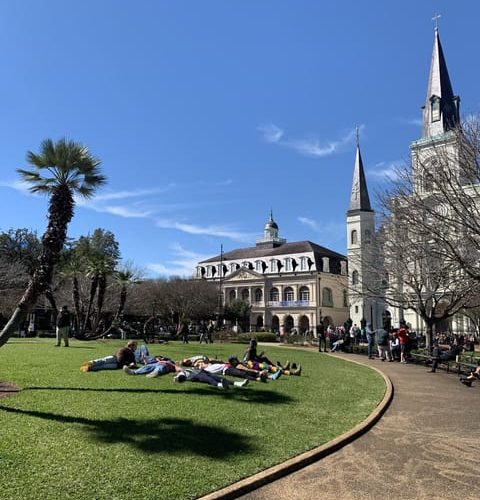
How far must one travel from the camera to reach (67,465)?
585 centimetres

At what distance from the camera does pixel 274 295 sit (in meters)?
89.9

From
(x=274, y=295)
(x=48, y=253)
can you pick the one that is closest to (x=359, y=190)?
(x=274, y=295)

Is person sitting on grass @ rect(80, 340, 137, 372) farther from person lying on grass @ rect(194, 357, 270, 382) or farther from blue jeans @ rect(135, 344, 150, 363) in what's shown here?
person lying on grass @ rect(194, 357, 270, 382)

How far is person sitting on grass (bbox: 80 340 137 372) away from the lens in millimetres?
12680

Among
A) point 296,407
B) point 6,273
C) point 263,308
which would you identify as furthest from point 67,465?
point 263,308

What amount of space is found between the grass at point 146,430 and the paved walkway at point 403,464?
0.46 meters

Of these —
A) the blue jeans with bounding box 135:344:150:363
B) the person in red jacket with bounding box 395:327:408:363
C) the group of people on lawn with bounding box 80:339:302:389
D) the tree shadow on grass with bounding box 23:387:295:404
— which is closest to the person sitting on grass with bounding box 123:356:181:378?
the group of people on lawn with bounding box 80:339:302:389

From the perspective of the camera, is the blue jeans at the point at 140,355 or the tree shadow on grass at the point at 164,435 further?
the blue jeans at the point at 140,355

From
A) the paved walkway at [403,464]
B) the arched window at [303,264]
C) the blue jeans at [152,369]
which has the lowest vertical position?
the paved walkway at [403,464]

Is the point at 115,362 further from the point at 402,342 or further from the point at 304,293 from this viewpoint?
the point at 304,293

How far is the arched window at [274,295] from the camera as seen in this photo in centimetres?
8940

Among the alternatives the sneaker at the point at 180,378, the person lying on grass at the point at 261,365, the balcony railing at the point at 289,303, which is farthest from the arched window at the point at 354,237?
the sneaker at the point at 180,378

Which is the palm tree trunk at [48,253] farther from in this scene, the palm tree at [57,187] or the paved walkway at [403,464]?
the paved walkway at [403,464]

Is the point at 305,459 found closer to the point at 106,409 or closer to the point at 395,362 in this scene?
the point at 106,409
